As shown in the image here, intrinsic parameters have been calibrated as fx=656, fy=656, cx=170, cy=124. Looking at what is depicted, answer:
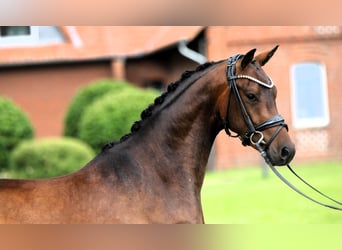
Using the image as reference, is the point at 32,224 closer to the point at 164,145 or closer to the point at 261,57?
the point at 164,145

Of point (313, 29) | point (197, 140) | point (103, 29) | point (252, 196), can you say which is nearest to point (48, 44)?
point (103, 29)

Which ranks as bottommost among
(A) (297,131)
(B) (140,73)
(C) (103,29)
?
(A) (297,131)

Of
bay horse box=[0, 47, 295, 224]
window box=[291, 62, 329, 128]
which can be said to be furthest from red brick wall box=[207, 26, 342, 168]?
bay horse box=[0, 47, 295, 224]

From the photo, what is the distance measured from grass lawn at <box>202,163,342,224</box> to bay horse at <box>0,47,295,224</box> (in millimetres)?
5087

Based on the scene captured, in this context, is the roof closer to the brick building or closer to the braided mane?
the brick building

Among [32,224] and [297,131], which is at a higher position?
[32,224]

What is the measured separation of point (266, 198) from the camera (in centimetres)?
1262

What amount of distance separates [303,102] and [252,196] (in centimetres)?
846

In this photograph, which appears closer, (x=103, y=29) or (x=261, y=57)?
(x=261, y=57)

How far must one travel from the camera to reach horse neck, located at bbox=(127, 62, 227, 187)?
13.9 feet

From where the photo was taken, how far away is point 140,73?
25094mm

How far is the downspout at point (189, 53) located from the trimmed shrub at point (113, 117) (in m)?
4.52

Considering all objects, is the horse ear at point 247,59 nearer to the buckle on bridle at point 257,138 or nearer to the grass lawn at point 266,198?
the buckle on bridle at point 257,138

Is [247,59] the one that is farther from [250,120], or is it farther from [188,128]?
[188,128]
